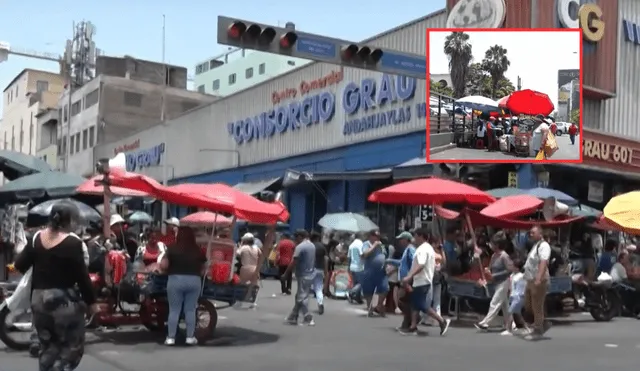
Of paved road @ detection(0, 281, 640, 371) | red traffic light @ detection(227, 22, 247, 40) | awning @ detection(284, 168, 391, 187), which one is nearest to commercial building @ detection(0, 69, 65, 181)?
awning @ detection(284, 168, 391, 187)

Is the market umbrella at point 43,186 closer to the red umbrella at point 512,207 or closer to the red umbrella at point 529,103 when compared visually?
the red umbrella at point 512,207

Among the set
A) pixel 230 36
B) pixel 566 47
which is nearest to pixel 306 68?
pixel 566 47

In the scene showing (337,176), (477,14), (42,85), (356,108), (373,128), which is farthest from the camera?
(42,85)

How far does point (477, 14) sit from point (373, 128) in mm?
5589

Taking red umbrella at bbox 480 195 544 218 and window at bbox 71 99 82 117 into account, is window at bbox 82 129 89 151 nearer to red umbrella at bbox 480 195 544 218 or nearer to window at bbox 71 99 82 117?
window at bbox 71 99 82 117

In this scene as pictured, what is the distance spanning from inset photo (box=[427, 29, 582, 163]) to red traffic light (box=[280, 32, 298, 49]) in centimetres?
653

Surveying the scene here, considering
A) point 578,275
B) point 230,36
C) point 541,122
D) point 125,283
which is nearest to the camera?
point 125,283

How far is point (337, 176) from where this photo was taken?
2633 cm

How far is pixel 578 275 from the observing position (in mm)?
16938

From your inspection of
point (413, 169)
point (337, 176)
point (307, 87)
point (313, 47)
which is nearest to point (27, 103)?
point (307, 87)

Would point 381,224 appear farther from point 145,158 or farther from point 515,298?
point 145,158

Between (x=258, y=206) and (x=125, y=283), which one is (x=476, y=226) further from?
(x=125, y=283)

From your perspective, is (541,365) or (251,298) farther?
(251,298)

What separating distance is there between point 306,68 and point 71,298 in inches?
1014
